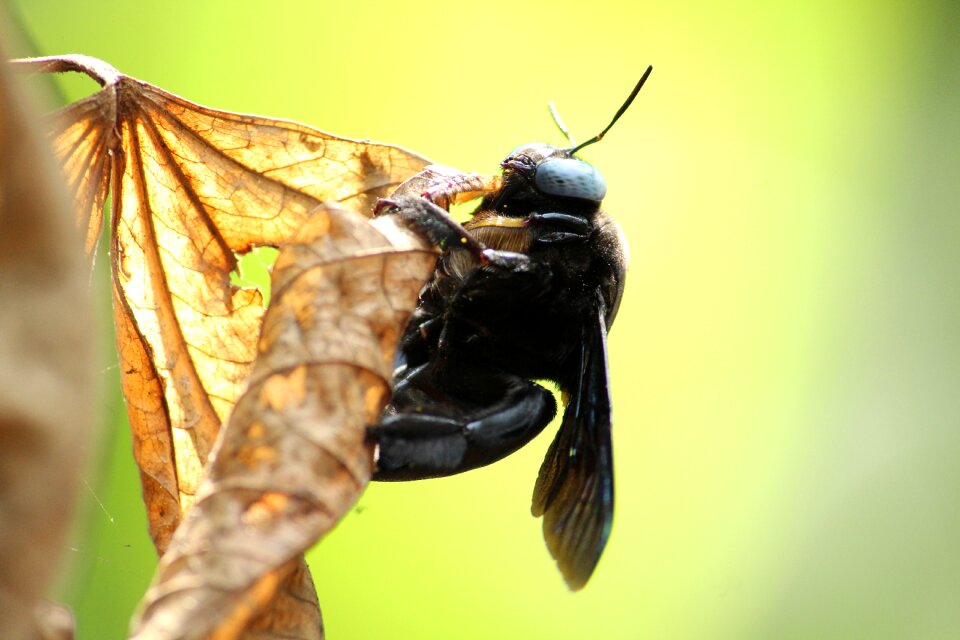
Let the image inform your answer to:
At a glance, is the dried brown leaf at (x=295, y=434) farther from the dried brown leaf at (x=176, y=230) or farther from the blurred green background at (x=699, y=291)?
the blurred green background at (x=699, y=291)

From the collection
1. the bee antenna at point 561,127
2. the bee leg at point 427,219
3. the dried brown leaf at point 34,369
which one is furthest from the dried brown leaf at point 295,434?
the bee antenna at point 561,127

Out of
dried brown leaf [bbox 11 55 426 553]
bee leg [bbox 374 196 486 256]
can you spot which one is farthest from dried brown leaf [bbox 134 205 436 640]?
dried brown leaf [bbox 11 55 426 553]

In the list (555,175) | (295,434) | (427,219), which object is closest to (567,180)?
(555,175)

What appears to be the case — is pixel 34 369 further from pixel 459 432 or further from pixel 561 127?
pixel 561 127

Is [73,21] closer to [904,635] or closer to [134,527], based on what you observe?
[134,527]

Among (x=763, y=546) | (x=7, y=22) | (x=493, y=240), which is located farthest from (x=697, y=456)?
(x=7, y=22)

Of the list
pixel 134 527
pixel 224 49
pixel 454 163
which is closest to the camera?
pixel 134 527

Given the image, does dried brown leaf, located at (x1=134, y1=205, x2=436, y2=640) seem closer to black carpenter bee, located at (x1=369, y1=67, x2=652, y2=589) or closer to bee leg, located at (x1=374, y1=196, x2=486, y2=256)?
bee leg, located at (x1=374, y1=196, x2=486, y2=256)
